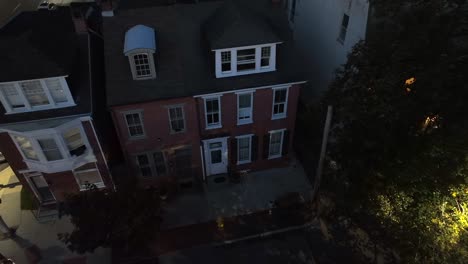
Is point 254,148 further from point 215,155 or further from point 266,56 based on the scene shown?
point 266,56

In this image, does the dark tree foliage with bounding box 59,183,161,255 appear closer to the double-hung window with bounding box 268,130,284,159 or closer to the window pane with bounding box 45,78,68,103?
the window pane with bounding box 45,78,68,103

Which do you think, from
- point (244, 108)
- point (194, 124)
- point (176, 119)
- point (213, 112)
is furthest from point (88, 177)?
point (244, 108)

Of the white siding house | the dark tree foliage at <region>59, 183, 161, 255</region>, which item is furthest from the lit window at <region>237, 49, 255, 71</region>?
the dark tree foliage at <region>59, 183, 161, 255</region>

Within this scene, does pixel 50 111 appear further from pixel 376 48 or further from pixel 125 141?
pixel 376 48

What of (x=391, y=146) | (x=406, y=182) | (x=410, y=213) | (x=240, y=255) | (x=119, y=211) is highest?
(x=391, y=146)

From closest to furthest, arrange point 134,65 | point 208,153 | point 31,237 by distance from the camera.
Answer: point 134,65
point 31,237
point 208,153

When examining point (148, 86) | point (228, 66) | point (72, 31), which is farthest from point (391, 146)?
point (72, 31)
